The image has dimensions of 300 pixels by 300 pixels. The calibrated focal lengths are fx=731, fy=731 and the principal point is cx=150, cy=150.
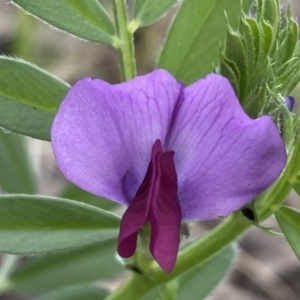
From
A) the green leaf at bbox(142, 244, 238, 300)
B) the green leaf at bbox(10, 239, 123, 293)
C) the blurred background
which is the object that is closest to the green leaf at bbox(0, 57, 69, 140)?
the blurred background

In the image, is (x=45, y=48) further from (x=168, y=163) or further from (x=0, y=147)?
(x=168, y=163)

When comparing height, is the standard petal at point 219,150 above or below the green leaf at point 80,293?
above

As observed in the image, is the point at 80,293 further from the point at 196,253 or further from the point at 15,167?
the point at 196,253

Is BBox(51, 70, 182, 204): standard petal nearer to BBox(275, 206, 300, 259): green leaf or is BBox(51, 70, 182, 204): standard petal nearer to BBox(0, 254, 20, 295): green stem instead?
BBox(275, 206, 300, 259): green leaf

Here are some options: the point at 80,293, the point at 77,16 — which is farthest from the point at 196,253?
the point at 80,293

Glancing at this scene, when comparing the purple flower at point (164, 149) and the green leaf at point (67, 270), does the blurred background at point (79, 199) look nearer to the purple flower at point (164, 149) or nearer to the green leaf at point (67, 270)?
the green leaf at point (67, 270)

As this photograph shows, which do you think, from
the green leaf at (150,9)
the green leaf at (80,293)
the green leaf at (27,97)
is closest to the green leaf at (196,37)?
the green leaf at (150,9)
